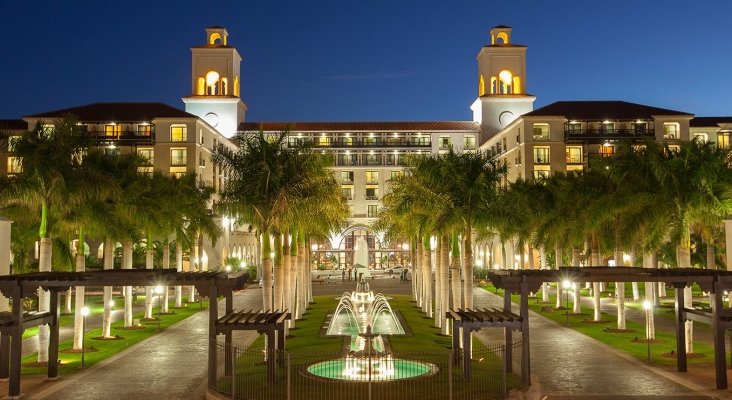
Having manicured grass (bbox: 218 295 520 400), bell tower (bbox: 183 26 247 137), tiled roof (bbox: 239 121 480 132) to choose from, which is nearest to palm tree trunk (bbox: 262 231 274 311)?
manicured grass (bbox: 218 295 520 400)

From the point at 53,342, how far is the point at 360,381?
10.3 m

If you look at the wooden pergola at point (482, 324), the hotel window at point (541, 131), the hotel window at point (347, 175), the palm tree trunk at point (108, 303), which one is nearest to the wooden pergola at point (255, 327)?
the wooden pergola at point (482, 324)

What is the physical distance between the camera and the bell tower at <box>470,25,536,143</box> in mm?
113688

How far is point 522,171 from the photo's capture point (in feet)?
292

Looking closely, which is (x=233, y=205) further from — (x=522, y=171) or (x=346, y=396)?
(x=522, y=171)

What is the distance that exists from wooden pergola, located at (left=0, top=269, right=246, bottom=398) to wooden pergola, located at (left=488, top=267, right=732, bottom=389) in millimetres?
8286

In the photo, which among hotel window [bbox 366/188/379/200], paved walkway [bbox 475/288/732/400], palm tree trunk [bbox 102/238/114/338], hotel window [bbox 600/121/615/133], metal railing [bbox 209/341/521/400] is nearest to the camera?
metal railing [bbox 209/341/521/400]

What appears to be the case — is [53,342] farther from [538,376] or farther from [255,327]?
[538,376]

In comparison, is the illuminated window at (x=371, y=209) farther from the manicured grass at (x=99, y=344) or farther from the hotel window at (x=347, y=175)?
the manicured grass at (x=99, y=344)

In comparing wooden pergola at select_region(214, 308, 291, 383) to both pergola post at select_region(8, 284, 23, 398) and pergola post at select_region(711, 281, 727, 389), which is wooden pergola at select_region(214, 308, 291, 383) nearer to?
pergola post at select_region(8, 284, 23, 398)

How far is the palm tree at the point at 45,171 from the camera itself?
2580 cm

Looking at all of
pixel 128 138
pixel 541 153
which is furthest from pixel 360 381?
pixel 128 138

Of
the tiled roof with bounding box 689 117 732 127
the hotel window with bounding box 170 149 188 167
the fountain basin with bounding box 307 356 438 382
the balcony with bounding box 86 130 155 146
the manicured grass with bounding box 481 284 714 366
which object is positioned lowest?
the manicured grass with bounding box 481 284 714 366

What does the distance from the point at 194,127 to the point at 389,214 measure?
149ft
